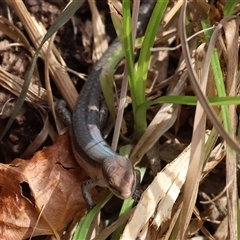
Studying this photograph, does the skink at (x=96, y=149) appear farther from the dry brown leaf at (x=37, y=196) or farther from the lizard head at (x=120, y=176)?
the dry brown leaf at (x=37, y=196)

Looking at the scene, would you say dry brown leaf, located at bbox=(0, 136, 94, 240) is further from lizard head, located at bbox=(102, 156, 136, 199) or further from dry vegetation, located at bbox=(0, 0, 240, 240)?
lizard head, located at bbox=(102, 156, 136, 199)

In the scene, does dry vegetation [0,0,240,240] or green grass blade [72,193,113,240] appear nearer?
dry vegetation [0,0,240,240]

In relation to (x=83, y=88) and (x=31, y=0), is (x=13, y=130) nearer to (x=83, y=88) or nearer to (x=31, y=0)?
(x=83, y=88)

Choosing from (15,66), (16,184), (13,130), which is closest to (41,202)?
(16,184)

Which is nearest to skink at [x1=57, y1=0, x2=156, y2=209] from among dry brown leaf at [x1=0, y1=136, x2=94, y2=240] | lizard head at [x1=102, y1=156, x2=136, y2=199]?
lizard head at [x1=102, y1=156, x2=136, y2=199]

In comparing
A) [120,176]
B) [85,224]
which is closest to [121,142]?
[120,176]

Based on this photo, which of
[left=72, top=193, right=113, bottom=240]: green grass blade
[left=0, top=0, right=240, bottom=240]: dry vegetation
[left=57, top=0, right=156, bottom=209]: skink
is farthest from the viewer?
[left=57, top=0, right=156, bottom=209]: skink
